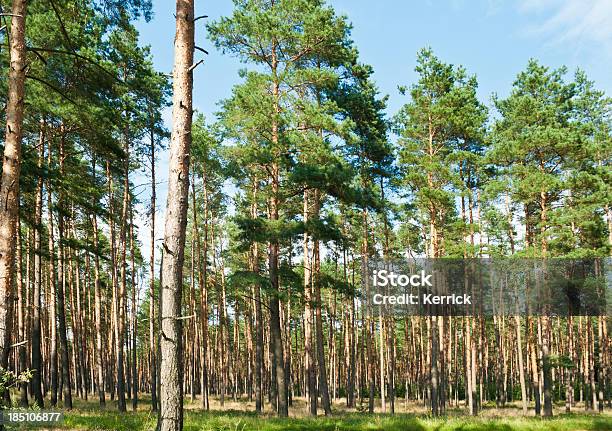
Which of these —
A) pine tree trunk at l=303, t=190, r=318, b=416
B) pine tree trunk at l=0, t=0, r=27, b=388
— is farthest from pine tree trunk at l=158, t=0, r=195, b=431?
pine tree trunk at l=303, t=190, r=318, b=416

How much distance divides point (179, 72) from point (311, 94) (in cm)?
1424

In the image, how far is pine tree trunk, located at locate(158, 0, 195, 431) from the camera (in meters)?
5.55

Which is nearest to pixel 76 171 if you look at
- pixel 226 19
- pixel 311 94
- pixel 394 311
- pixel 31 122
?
pixel 31 122

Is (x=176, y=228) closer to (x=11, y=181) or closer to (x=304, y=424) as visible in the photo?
(x=11, y=181)

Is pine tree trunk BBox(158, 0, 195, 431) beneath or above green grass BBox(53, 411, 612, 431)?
above

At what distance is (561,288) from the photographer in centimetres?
2338
